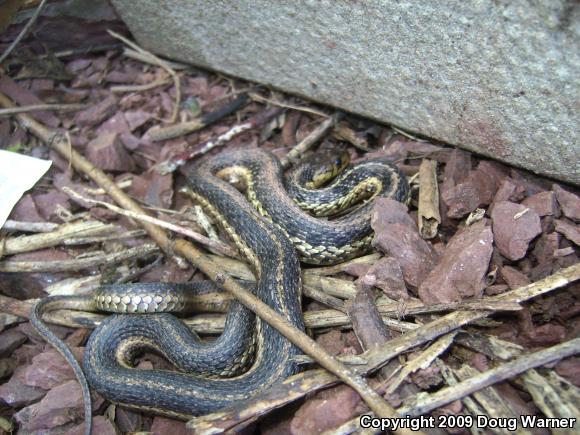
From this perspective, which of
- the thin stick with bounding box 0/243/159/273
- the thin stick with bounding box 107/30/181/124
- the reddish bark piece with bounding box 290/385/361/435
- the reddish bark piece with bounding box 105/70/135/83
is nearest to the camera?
the reddish bark piece with bounding box 290/385/361/435

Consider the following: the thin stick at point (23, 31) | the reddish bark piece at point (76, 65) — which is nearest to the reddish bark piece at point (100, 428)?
the thin stick at point (23, 31)

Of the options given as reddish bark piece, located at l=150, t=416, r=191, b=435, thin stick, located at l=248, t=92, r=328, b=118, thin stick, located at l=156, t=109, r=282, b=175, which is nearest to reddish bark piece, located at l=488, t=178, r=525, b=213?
thin stick, located at l=248, t=92, r=328, b=118

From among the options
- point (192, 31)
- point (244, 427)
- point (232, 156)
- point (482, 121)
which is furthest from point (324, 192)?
point (244, 427)

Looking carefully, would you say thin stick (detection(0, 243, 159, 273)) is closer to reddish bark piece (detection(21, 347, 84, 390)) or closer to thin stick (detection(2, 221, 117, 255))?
thin stick (detection(2, 221, 117, 255))

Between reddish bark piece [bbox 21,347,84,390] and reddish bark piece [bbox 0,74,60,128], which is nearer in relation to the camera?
reddish bark piece [bbox 21,347,84,390]

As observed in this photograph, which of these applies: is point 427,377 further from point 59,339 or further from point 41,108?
point 41,108

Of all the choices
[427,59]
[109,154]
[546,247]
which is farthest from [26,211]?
[546,247]
